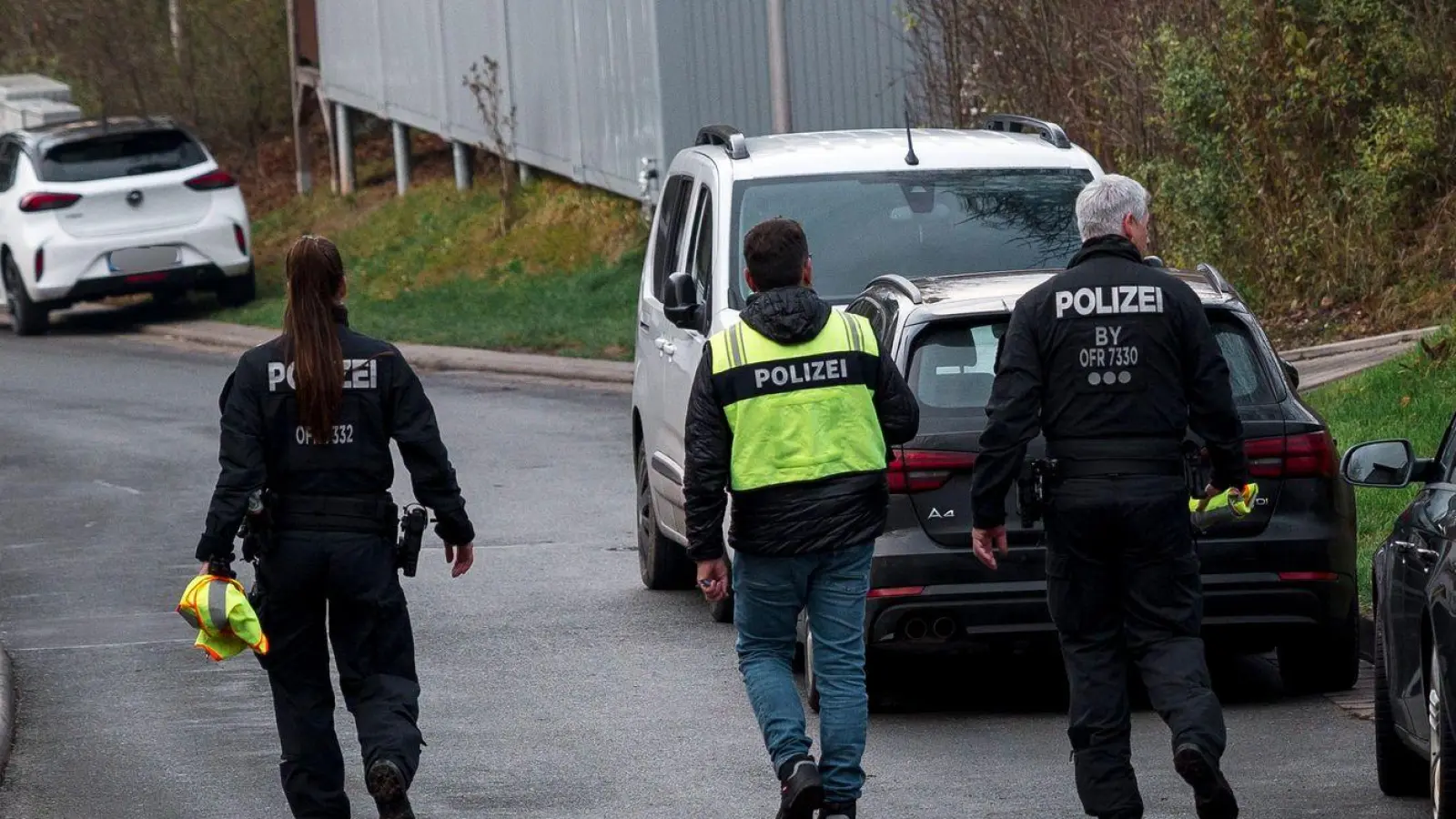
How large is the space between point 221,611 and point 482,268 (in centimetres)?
1972

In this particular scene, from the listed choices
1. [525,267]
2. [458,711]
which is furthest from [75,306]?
[458,711]

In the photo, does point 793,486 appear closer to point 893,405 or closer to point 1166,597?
point 893,405

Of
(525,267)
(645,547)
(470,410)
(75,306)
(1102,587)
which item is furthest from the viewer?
(75,306)

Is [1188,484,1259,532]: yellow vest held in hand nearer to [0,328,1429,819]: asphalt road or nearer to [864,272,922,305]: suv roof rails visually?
[0,328,1429,819]: asphalt road

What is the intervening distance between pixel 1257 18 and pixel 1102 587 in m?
10.7

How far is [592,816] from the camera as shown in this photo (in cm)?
716

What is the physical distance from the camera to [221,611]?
20.8ft

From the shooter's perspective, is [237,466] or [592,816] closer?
[237,466]

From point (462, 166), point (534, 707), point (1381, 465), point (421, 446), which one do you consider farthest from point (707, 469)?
point (462, 166)

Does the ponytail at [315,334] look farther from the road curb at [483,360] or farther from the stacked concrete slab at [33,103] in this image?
the stacked concrete slab at [33,103]

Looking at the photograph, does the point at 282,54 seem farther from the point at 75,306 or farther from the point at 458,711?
the point at 458,711

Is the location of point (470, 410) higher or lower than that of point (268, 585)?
lower

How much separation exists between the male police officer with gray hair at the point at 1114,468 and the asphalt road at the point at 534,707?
0.75 metres

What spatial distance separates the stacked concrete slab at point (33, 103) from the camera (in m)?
30.7
